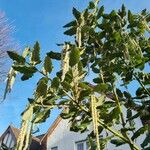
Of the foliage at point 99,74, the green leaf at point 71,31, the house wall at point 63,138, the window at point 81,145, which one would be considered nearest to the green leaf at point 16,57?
Result: the foliage at point 99,74

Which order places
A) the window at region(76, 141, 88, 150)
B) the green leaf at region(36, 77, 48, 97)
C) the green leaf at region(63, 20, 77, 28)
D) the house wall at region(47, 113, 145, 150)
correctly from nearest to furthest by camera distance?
the green leaf at region(36, 77, 48, 97)
the green leaf at region(63, 20, 77, 28)
the window at region(76, 141, 88, 150)
the house wall at region(47, 113, 145, 150)

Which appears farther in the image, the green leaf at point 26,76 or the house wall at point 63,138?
the house wall at point 63,138

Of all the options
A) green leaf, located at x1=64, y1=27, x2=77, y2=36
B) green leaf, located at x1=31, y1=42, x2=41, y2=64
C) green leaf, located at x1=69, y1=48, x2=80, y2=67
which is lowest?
green leaf, located at x1=69, y1=48, x2=80, y2=67

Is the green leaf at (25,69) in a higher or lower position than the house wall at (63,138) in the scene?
lower

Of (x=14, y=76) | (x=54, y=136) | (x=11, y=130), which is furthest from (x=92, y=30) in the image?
(x=11, y=130)

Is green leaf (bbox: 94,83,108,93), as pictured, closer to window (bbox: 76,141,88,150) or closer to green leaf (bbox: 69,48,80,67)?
green leaf (bbox: 69,48,80,67)

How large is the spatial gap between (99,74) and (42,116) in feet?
2.60

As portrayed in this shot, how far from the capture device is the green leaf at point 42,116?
6.79 feet

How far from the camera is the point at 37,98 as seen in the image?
195 centimetres

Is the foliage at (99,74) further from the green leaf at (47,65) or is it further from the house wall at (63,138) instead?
the house wall at (63,138)

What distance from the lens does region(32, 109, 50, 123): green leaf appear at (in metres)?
2.07

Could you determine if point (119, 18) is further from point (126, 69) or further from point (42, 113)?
point (42, 113)

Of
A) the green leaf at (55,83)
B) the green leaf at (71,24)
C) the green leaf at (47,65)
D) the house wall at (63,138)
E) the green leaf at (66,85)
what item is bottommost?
the green leaf at (66,85)

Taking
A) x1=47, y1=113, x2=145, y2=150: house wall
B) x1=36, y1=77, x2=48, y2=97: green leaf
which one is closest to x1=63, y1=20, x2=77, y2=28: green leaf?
x1=36, y1=77, x2=48, y2=97: green leaf
